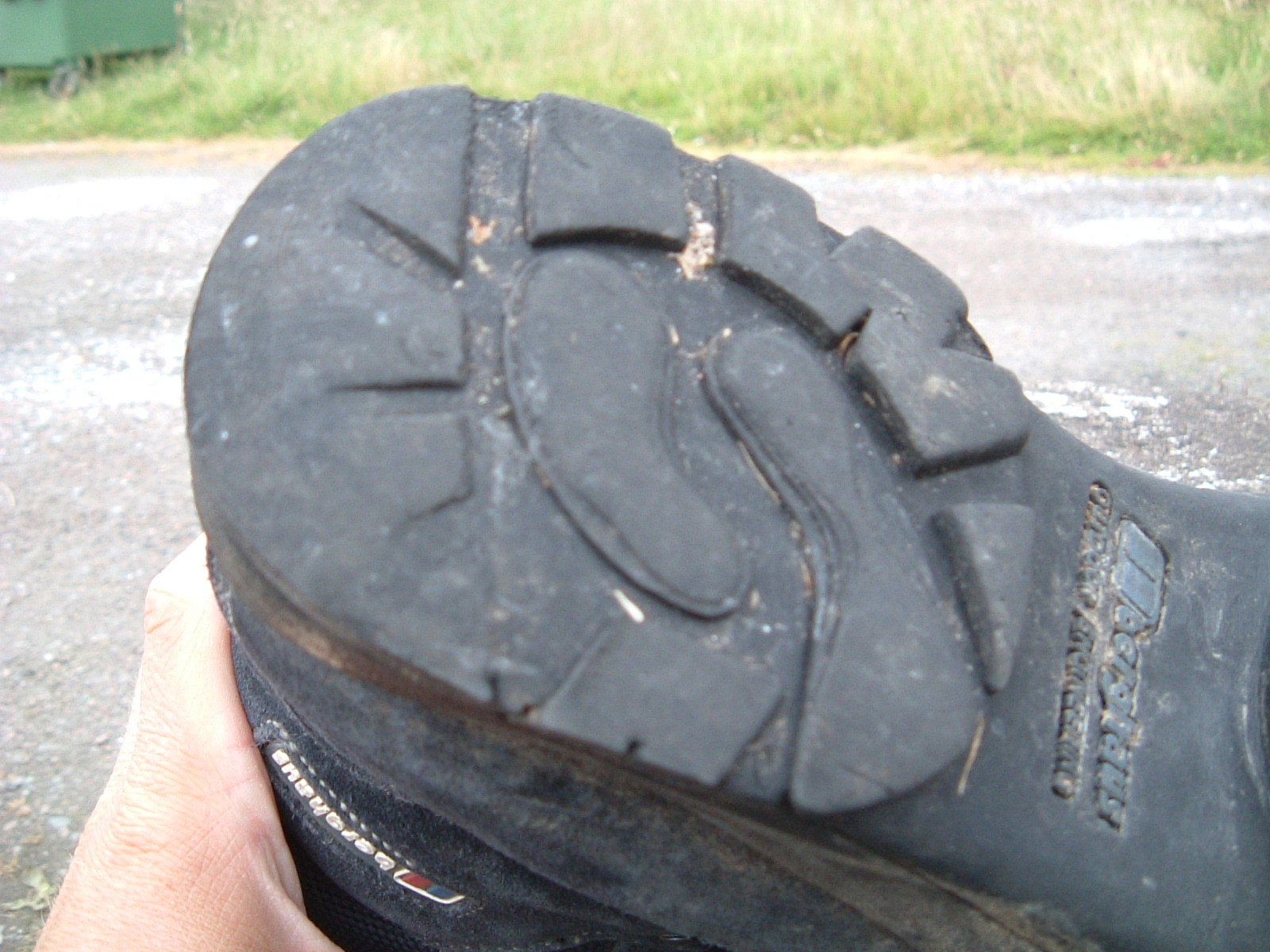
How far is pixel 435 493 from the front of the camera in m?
0.75

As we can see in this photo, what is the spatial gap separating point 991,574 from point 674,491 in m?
0.26

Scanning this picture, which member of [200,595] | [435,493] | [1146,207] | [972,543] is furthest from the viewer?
[1146,207]

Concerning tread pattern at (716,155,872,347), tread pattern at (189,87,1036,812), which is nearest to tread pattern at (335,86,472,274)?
tread pattern at (189,87,1036,812)

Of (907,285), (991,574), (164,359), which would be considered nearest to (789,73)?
(164,359)

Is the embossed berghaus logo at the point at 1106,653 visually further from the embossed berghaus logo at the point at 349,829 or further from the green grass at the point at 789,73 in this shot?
the green grass at the point at 789,73

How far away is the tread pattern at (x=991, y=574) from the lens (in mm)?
835

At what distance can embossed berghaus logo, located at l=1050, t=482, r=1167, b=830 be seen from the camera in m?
0.88

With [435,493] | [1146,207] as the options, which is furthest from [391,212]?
[1146,207]

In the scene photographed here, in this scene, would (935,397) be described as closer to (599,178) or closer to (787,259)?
(787,259)

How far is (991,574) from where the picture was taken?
0.85 m

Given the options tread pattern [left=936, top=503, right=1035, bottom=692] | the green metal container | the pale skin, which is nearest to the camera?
tread pattern [left=936, top=503, right=1035, bottom=692]

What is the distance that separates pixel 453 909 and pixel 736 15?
5.40m

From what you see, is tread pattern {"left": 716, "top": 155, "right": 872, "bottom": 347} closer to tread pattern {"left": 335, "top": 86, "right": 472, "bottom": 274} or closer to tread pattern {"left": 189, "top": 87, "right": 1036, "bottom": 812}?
tread pattern {"left": 189, "top": 87, "right": 1036, "bottom": 812}

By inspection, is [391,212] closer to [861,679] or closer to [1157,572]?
[861,679]
